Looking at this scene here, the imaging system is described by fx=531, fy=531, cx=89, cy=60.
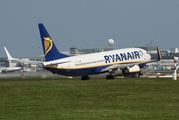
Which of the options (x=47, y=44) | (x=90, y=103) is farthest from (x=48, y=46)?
(x=90, y=103)

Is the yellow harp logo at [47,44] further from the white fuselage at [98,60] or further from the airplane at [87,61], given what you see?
the white fuselage at [98,60]

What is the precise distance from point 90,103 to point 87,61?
122 feet

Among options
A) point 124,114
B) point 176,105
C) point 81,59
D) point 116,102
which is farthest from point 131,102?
point 81,59

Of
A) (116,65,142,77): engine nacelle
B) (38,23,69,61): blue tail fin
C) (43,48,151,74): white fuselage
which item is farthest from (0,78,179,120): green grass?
(116,65,142,77): engine nacelle

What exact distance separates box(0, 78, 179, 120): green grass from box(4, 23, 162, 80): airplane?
81.2 feet

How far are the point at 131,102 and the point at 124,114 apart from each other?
17.3 ft

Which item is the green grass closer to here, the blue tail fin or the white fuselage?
the blue tail fin

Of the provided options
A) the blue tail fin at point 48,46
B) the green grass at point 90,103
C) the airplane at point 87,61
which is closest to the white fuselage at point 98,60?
the airplane at point 87,61

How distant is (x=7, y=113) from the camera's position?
25328 millimetres

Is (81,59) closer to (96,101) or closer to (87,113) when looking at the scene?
(96,101)

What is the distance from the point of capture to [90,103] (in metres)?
29.5

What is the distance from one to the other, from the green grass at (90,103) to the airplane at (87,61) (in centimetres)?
2476

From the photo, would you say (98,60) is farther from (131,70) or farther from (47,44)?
(47,44)

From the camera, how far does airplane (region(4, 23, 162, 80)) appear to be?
63219 millimetres
